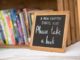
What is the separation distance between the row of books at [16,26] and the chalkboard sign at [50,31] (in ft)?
0.29

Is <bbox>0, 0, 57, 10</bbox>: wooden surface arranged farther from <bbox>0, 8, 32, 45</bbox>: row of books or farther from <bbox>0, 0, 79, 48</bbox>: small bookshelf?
<bbox>0, 8, 32, 45</bbox>: row of books

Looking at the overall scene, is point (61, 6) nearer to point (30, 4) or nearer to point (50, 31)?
point (50, 31)

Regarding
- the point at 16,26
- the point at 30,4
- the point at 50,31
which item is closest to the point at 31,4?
the point at 30,4

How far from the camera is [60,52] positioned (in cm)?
114

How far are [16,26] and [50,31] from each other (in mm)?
277

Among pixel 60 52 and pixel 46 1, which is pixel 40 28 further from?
pixel 46 1

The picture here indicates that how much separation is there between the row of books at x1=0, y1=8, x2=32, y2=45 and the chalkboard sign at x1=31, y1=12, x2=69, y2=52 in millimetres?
87

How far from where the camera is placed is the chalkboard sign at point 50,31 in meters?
1.16

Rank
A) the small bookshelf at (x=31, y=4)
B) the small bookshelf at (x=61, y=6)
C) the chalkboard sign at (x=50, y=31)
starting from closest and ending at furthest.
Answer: the chalkboard sign at (x=50, y=31)
the small bookshelf at (x=61, y=6)
the small bookshelf at (x=31, y=4)

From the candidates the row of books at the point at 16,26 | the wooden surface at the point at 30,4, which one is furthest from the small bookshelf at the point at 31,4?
the row of books at the point at 16,26

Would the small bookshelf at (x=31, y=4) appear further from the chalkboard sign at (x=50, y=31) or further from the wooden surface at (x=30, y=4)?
the chalkboard sign at (x=50, y=31)

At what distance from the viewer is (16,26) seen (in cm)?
136

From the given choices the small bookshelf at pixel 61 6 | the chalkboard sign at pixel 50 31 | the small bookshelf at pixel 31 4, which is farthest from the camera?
the small bookshelf at pixel 31 4

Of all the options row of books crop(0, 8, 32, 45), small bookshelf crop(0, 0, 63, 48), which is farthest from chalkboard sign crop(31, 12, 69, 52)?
small bookshelf crop(0, 0, 63, 48)
